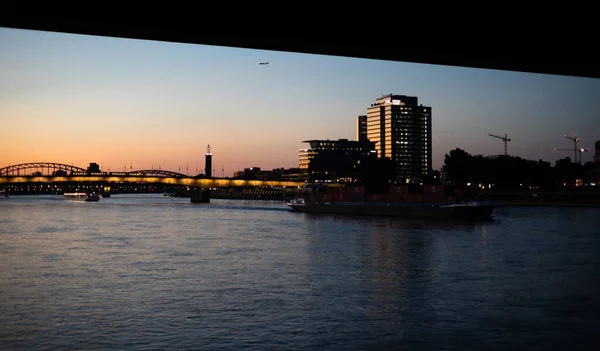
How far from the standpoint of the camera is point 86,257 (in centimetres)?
3516

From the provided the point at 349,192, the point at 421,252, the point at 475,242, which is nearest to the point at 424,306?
the point at 421,252

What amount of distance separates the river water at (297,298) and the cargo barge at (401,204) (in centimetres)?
4322

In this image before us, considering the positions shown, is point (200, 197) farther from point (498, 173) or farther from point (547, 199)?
point (547, 199)

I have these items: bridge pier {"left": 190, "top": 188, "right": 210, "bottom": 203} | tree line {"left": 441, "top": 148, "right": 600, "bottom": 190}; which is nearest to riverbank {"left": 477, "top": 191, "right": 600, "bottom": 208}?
tree line {"left": 441, "top": 148, "right": 600, "bottom": 190}

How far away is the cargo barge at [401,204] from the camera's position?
277 ft

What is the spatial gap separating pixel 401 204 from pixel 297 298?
75.5 meters

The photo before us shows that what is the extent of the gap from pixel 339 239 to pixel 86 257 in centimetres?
2027

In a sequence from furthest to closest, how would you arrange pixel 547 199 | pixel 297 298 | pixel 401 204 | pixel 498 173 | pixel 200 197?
1. pixel 200 197
2. pixel 498 173
3. pixel 547 199
4. pixel 401 204
5. pixel 297 298

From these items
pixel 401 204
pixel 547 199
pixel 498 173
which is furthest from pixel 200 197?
pixel 401 204

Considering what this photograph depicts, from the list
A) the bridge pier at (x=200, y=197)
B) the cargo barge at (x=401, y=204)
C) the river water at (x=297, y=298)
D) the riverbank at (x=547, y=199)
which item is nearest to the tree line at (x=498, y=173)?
the riverbank at (x=547, y=199)

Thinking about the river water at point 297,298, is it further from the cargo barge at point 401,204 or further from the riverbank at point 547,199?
the riverbank at point 547,199

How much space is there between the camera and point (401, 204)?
95.3 meters

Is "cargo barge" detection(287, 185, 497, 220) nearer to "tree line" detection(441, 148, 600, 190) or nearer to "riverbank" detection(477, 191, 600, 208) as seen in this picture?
"riverbank" detection(477, 191, 600, 208)

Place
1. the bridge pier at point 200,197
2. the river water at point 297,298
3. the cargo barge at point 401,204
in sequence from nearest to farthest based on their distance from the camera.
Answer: the river water at point 297,298 < the cargo barge at point 401,204 < the bridge pier at point 200,197
